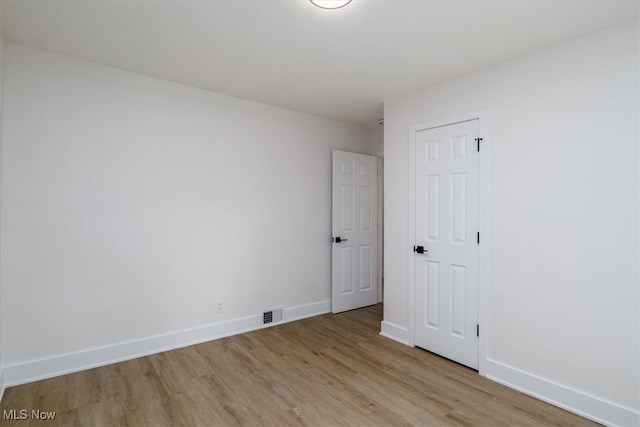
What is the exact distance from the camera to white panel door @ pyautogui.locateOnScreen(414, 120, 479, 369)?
285 cm

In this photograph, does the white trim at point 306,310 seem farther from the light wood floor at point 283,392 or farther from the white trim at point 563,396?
the white trim at point 563,396

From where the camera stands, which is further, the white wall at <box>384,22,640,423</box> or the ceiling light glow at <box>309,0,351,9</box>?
the white wall at <box>384,22,640,423</box>

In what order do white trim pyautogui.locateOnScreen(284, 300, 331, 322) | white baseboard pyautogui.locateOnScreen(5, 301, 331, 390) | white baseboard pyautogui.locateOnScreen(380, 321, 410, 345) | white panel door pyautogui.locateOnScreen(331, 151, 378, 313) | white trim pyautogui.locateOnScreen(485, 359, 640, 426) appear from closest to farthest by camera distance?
1. white trim pyautogui.locateOnScreen(485, 359, 640, 426)
2. white baseboard pyautogui.locateOnScreen(5, 301, 331, 390)
3. white baseboard pyautogui.locateOnScreen(380, 321, 410, 345)
4. white trim pyautogui.locateOnScreen(284, 300, 331, 322)
5. white panel door pyautogui.locateOnScreen(331, 151, 378, 313)

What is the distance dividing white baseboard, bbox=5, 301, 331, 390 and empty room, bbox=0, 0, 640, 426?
0.02 metres

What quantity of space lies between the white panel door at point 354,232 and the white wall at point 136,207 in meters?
0.44

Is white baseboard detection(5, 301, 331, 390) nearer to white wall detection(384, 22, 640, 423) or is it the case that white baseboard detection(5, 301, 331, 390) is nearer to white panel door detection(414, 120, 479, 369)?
white panel door detection(414, 120, 479, 369)

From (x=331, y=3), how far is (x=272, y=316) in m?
3.26

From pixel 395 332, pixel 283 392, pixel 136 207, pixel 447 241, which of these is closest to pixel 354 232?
pixel 395 332

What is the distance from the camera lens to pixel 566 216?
7.58ft

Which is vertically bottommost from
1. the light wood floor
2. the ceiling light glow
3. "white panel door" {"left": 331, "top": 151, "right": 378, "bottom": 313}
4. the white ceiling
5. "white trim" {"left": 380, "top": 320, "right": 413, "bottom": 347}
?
the light wood floor

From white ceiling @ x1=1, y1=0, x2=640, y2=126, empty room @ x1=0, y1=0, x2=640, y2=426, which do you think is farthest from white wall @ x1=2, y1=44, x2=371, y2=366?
white ceiling @ x1=1, y1=0, x2=640, y2=126

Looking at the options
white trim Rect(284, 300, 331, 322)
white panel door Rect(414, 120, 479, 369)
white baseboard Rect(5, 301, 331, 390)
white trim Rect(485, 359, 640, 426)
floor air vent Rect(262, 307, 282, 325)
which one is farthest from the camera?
white trim Rect(284, 300, 331, 322)

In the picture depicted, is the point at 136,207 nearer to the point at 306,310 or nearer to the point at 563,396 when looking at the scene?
the point at 306,310

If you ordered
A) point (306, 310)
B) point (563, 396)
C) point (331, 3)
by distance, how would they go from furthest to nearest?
1. point (306, 310)
2. point (563, 396)
3. point (331, 3)
